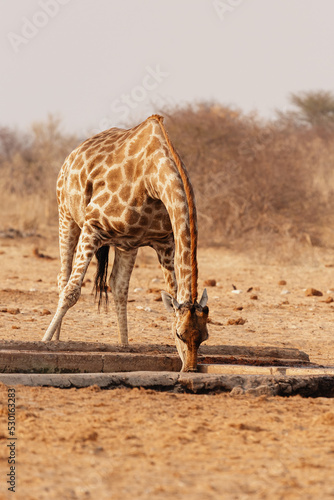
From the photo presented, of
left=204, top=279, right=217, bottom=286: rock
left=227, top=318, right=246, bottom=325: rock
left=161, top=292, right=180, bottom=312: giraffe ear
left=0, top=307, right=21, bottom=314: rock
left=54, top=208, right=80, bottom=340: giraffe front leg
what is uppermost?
left=54, top=208, right=80, bottom=340: giraffe front leg

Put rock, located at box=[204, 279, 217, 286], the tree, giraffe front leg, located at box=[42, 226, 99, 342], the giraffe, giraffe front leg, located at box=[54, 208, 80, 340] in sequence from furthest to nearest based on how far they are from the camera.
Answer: the tree, rock, located at box=[204, 279, 217, 286], giraffe front leg, located at box=[54, 208, 80, 340], giraffe front leg, located at box=[42, 226, 99, 342], the giraffe

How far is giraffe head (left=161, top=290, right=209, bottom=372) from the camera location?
496cm

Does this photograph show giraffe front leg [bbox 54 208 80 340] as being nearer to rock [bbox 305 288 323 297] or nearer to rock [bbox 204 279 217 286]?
rock [bbox 204 279 217 286]

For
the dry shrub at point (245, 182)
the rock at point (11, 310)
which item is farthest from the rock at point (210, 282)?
the dry shrub at point (245, 182)

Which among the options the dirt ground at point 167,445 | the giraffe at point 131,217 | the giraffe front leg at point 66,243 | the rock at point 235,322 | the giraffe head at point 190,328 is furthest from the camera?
the rock at point 235,322

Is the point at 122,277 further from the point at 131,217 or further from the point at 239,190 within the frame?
the point at 239,190

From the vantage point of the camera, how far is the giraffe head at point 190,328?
4.96 meters

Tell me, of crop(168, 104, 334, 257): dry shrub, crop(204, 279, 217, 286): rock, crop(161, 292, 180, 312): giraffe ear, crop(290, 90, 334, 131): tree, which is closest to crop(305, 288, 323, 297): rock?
crop(204, 279, 217, 286): rock

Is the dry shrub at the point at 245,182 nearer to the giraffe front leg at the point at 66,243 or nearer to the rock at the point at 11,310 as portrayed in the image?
the rock at the point at 11,310

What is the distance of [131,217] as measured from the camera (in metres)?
6.23

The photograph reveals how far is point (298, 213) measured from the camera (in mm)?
16766

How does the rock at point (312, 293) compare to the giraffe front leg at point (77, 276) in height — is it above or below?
below

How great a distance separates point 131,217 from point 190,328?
1586 mm

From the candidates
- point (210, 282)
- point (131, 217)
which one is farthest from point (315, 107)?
point (131, 217)
